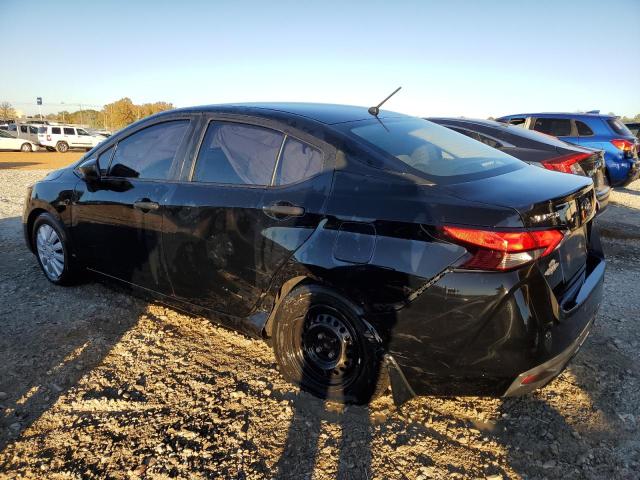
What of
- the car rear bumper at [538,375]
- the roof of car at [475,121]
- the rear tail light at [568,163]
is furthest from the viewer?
the roof of car at [475,121]

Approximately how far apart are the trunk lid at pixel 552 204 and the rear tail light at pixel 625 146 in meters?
7.07

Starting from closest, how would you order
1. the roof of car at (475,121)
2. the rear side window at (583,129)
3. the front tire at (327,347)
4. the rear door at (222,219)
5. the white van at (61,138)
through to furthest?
the front tire at (327,347)
the rear door at (222,219)
the roof of car at (475,121)
the rear side window at (583,129)
the white van at (61,138)

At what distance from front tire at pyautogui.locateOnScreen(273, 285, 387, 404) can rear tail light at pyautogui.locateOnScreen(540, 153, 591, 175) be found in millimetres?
3742

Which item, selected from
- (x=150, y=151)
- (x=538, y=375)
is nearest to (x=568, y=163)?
(x=538, y=375)

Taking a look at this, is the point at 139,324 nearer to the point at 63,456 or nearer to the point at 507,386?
the point at 63,456

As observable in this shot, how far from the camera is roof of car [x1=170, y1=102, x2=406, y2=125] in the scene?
274 centimetres

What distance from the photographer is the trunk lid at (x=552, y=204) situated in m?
1.98

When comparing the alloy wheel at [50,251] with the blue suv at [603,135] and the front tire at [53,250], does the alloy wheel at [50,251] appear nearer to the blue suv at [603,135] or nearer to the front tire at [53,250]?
the front tire at [53,250]

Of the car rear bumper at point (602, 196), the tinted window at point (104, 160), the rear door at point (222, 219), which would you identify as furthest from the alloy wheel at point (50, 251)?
the car rear bumper at point (602, 196)

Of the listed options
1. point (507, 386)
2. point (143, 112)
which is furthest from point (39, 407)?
point (143, 112)

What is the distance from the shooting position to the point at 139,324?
3490mm

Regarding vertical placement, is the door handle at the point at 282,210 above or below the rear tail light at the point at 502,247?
above

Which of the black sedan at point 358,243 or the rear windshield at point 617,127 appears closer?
the black sedan at point 358,243

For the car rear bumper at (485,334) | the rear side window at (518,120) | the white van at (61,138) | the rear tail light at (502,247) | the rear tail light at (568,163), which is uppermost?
the white van at (61,138)
